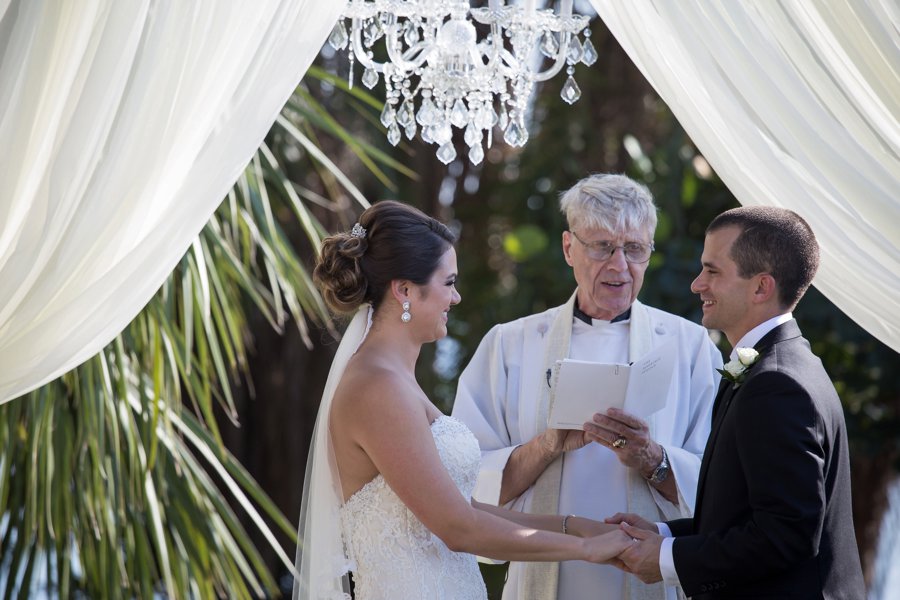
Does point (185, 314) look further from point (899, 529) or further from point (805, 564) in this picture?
point (899, 529)

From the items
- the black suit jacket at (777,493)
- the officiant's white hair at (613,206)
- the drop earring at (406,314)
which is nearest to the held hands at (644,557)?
the black suit jacket at (777,493)

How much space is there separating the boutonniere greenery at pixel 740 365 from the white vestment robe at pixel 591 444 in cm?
Result: 61

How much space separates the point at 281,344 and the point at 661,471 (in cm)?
442

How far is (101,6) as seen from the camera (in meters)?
2.49

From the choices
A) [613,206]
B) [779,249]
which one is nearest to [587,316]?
[613,206]

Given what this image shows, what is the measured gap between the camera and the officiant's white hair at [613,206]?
323 cm

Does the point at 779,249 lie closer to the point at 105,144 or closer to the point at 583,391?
the point at 583,391

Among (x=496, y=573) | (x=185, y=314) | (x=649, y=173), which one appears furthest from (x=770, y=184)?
(x=496, y=573)

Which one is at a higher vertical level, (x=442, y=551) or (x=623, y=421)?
(x=623, y=421)

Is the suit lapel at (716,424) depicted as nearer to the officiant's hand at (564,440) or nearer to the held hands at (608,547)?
the held hands at (608,547)

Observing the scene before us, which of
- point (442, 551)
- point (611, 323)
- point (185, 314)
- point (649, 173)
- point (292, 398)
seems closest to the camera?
point (442, 551)

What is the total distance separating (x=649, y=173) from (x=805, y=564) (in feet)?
13.8

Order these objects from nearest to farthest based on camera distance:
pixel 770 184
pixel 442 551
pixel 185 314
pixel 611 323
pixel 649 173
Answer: pixel 770 184, pixel 442 551, pixel 611 323, pixel 185 314, pixel 649 173

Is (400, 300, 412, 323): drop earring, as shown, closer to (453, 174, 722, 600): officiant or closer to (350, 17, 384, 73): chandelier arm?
(453, 174, 722, 600): officiant
